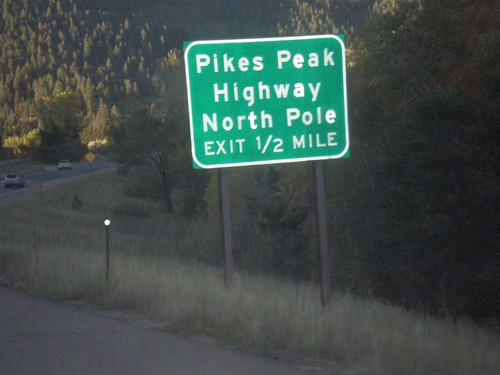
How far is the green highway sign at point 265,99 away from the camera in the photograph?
1123 cm

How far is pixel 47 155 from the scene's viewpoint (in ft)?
330

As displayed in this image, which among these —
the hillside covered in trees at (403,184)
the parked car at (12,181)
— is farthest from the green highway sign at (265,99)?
the parked car at (12,181)

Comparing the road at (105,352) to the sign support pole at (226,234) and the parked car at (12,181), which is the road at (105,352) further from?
the parked car at (12,181)

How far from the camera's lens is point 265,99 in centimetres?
1135

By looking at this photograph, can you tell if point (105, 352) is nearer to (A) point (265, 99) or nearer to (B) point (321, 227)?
(B) point (321, 227)

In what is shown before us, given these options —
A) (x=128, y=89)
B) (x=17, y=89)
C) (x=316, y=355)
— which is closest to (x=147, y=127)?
(x=316, y=355)

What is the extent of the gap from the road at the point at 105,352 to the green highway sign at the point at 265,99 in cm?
289

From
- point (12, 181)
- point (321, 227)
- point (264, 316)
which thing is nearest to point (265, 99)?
point (321, 227)

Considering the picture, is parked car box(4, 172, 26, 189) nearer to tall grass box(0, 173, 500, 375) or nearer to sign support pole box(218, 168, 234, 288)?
tall grass box(0, 173, 500, 375)

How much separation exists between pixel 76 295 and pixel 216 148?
3004 mm

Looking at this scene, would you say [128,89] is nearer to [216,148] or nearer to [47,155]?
[47,155]

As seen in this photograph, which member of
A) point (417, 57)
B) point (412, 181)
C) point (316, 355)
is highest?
point (417, 57)

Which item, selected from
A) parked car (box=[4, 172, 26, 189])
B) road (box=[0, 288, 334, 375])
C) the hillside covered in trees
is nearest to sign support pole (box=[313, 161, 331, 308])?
road (box=[0, 288, 334, 375])

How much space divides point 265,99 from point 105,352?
451 centimetres
